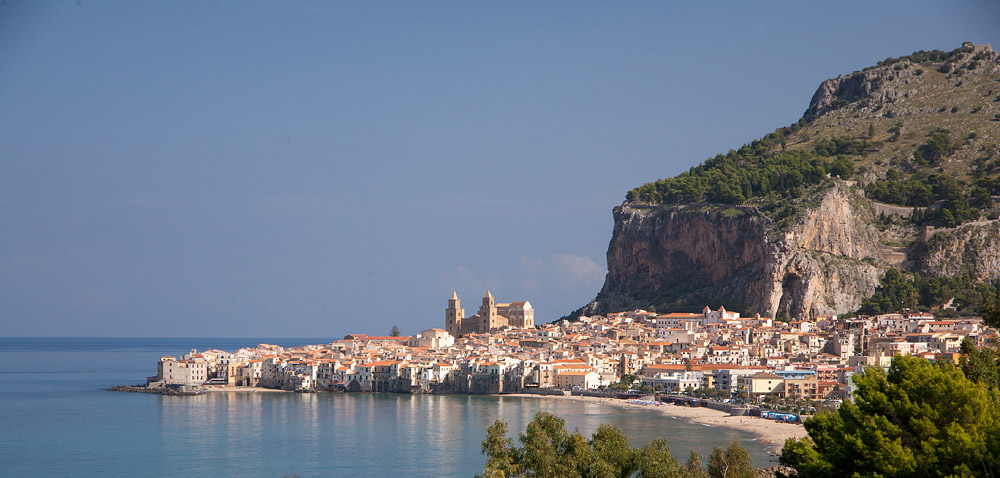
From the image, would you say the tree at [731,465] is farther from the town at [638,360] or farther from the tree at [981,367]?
the town at [638,360]

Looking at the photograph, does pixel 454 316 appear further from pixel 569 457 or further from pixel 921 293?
pixel 569 457

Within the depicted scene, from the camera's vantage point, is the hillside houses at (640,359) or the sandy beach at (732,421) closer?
the sandy beach at (732,421)

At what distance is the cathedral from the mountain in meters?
5.59

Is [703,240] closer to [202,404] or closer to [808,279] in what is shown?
[808,279]

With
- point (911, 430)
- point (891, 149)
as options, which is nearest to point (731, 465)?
point (911, 430)

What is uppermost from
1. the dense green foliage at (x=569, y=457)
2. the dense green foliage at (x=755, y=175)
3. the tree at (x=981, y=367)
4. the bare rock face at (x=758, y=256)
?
the dense green foliage at (x=755, y=175)

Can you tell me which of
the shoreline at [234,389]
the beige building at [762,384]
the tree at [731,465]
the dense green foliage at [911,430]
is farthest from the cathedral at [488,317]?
the dense green foliage at [911,430]

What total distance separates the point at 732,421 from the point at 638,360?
1955 centimetres

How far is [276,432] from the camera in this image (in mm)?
45406

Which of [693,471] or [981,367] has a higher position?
[981,367]

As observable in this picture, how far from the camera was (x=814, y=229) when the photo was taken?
7644cm

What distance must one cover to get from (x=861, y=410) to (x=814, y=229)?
206ft

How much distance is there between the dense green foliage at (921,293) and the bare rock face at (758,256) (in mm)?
1178

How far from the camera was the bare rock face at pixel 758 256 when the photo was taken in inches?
2963
